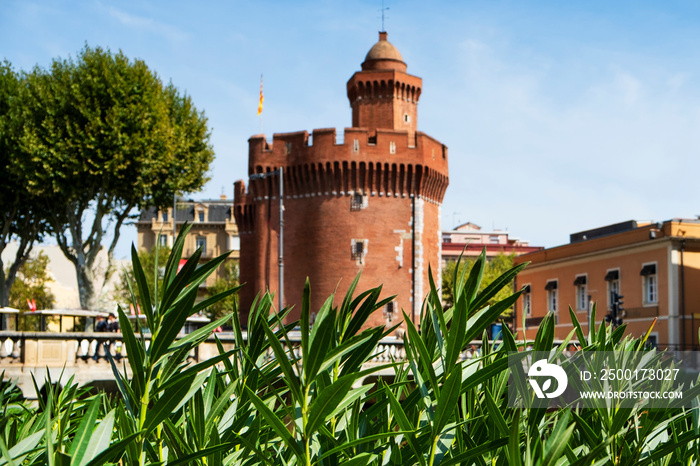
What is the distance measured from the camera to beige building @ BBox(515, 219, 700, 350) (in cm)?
3459

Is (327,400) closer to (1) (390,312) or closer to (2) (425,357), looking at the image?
(2) (425,357)

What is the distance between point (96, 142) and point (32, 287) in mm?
27371

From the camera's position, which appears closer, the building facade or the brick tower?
the brick tower

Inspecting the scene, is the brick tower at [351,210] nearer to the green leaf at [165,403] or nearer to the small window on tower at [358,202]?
the small window on tower at [358,202]

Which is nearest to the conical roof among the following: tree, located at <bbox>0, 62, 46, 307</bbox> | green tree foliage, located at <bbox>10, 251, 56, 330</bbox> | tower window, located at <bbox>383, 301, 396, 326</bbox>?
tower window, located at <bbox>383, 301, 396, 326</bbox>

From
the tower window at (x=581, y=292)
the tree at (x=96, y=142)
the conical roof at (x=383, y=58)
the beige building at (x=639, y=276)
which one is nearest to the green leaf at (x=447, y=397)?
the tree at (x=96, y=142)

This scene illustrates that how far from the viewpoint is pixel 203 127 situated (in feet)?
110

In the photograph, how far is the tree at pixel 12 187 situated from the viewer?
29.8 m

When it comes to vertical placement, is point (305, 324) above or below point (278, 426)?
above

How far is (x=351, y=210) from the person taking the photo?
40469 mm

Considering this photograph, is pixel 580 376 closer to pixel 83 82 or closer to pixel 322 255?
pixel 83 82

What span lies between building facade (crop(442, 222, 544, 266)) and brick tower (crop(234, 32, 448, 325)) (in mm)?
36657

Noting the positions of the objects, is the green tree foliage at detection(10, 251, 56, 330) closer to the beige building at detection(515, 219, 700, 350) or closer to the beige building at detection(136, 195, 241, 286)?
the beige building at detection(136, 195, 241, 286)

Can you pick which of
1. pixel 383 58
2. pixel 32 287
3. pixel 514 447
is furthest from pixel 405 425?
pixel 32 287
